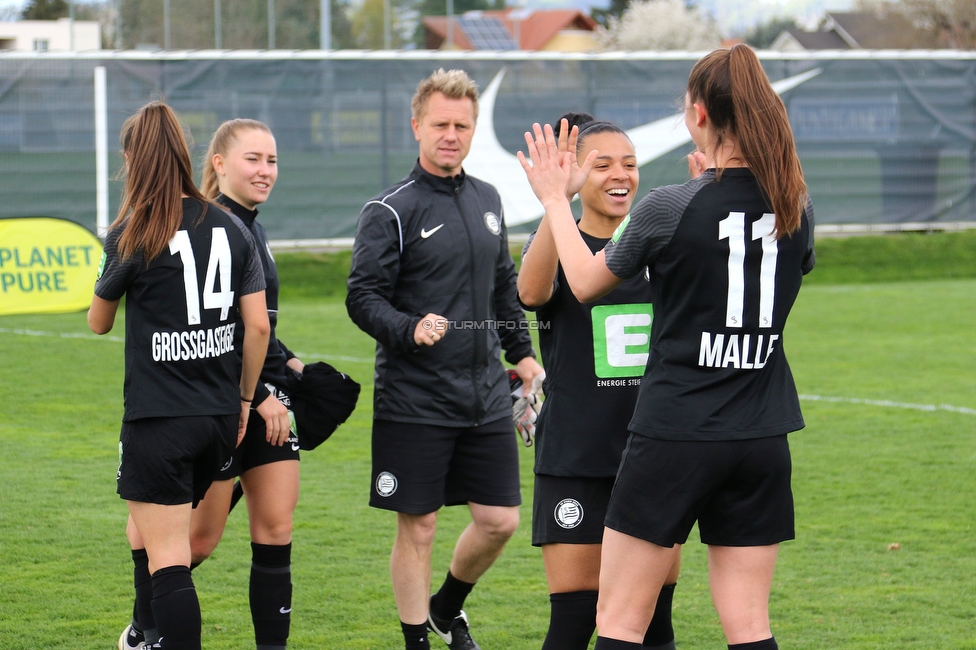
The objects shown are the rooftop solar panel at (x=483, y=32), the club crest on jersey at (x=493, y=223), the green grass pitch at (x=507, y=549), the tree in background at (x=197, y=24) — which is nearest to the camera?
the club crest on jersey at (x=493, y=223)

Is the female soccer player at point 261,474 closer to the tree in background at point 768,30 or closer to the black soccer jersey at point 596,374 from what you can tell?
the black soccer jersey at point 596,374

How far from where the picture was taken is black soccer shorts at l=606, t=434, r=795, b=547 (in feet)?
8.54

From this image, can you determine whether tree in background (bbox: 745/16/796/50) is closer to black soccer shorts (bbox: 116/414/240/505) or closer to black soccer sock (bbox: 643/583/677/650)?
black soccer sock (bbox: 643/583/677/650)

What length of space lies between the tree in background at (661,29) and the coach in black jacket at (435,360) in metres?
60.2

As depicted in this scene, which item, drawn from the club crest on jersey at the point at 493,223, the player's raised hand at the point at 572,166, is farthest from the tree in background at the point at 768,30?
the player's raised hand at the point at 572,166

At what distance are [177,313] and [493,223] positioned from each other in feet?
4.38

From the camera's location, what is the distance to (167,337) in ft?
10.7

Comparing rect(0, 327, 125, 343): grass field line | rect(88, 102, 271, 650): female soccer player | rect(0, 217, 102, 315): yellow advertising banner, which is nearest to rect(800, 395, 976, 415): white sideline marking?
rect(88, 102, 271, 650): female soccer player

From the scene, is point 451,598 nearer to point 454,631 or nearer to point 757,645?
point 454,631

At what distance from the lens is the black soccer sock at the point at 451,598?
416cm

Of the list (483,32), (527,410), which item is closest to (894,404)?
(527,410)

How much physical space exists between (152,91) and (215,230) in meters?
10.9

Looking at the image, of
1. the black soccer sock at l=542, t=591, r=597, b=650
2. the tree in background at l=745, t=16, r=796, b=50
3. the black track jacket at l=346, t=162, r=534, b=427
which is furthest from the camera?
the tree in background at l=745, t=16, r=796, b=50

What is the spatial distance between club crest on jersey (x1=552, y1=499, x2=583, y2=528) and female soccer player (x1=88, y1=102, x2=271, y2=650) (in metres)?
1.06
